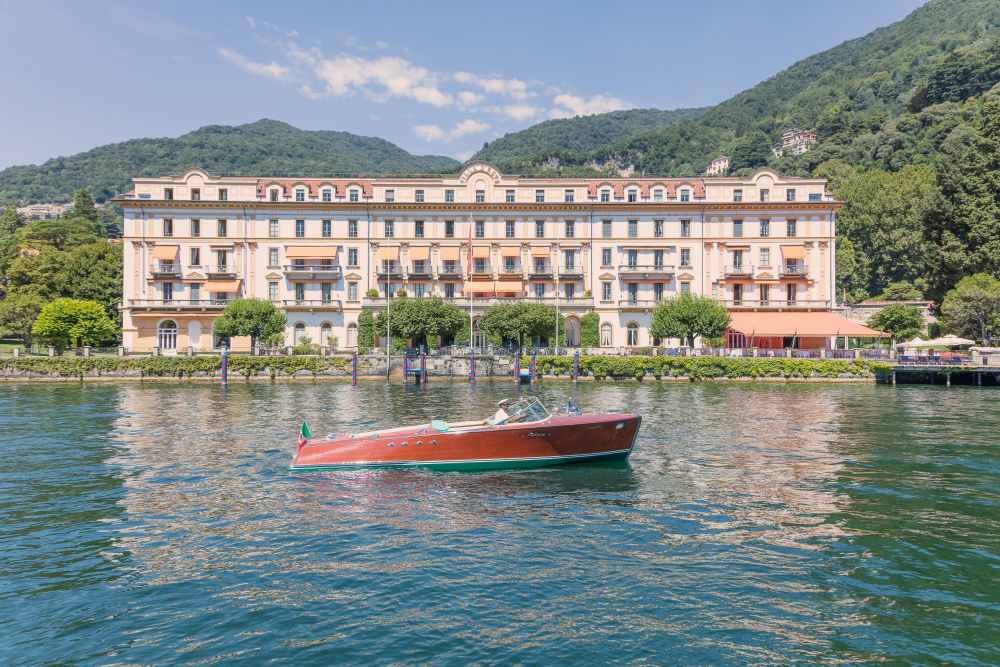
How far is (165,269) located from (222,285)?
266 inches

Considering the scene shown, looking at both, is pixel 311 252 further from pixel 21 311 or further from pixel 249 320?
pixel 21 311

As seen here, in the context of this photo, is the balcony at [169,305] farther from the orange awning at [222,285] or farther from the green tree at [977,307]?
the green tree at [977,307]

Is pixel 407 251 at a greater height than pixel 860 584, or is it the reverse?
pixel 407 251

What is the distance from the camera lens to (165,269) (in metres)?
69.6

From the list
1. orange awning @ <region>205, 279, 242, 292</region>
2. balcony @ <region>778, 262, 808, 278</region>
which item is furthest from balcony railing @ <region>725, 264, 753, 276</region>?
orange awning @ <region>205, 279, 242, 292</region>

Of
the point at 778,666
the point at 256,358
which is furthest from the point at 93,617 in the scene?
the point at 256,358

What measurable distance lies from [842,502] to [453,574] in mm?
11878

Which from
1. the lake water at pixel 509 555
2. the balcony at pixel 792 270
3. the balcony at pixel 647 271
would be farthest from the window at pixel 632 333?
the lake water at pixel 509 555

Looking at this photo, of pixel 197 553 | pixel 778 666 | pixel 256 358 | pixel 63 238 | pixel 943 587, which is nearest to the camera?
pixel 778 666

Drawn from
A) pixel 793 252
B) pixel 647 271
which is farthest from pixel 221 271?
pixel 793 252

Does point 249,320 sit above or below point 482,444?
above

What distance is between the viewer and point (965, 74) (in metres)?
132

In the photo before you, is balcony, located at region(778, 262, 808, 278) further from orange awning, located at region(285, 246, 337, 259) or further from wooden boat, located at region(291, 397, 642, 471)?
wooden boat, located at region(291, 397, 642, 471)

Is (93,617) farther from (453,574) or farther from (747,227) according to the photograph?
(747,227)
